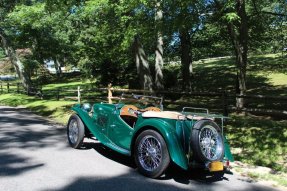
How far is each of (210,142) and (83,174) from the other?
216 cm

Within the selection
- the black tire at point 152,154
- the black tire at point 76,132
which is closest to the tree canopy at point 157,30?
the black tire at point 76,132

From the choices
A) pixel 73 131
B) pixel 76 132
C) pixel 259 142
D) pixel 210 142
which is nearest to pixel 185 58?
pixel 259 142

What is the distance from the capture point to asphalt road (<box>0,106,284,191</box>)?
18.3 feet

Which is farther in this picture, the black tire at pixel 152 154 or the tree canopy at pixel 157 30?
the tree canopy at pixel 157 30

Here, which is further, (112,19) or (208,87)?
(208,87)

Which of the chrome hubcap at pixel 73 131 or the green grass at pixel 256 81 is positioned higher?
the green grass at pixel 256 81

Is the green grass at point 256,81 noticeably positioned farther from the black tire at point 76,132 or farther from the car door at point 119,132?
the car door at point 119,132

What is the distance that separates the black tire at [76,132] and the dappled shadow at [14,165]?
110 centimetres

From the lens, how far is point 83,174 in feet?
20.4

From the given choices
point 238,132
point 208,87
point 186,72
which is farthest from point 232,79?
point 238,132

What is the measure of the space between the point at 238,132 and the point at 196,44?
14.3 metres

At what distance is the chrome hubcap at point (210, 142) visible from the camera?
5723 mm

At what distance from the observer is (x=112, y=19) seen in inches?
591

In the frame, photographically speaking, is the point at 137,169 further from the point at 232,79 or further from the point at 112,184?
the point at 232,79
